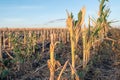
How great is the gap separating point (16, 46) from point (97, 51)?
222cm

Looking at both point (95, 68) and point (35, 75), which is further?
point (95, 68)

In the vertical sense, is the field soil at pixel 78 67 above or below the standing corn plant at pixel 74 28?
below

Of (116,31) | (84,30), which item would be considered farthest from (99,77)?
(116,31)

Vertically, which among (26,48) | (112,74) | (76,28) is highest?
(76,28)

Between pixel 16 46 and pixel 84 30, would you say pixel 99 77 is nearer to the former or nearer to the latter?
pixel 84 30

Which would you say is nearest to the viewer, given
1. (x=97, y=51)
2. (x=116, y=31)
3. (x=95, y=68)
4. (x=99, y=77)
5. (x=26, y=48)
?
(x=99, y=77)

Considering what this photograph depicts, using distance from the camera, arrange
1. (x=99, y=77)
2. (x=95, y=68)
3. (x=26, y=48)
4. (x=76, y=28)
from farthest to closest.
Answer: (x=26, y=48) → (x=95, y=68) → (x=99, y=77) → (x=76, y=28)

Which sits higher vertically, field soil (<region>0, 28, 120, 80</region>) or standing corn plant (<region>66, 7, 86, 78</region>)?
standing corn plant (<region>66, 7, 86, 78</region>)

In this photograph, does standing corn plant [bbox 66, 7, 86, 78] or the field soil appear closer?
standing corn plant [bbox 66, 7, 86, 78]

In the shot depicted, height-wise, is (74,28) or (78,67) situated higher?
(74,28)

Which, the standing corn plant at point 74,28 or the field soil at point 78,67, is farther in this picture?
the field soil at point 78,67

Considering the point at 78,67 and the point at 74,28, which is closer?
the point at 74,28

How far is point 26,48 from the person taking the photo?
7.08 meters

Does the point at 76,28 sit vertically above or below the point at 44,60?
above
